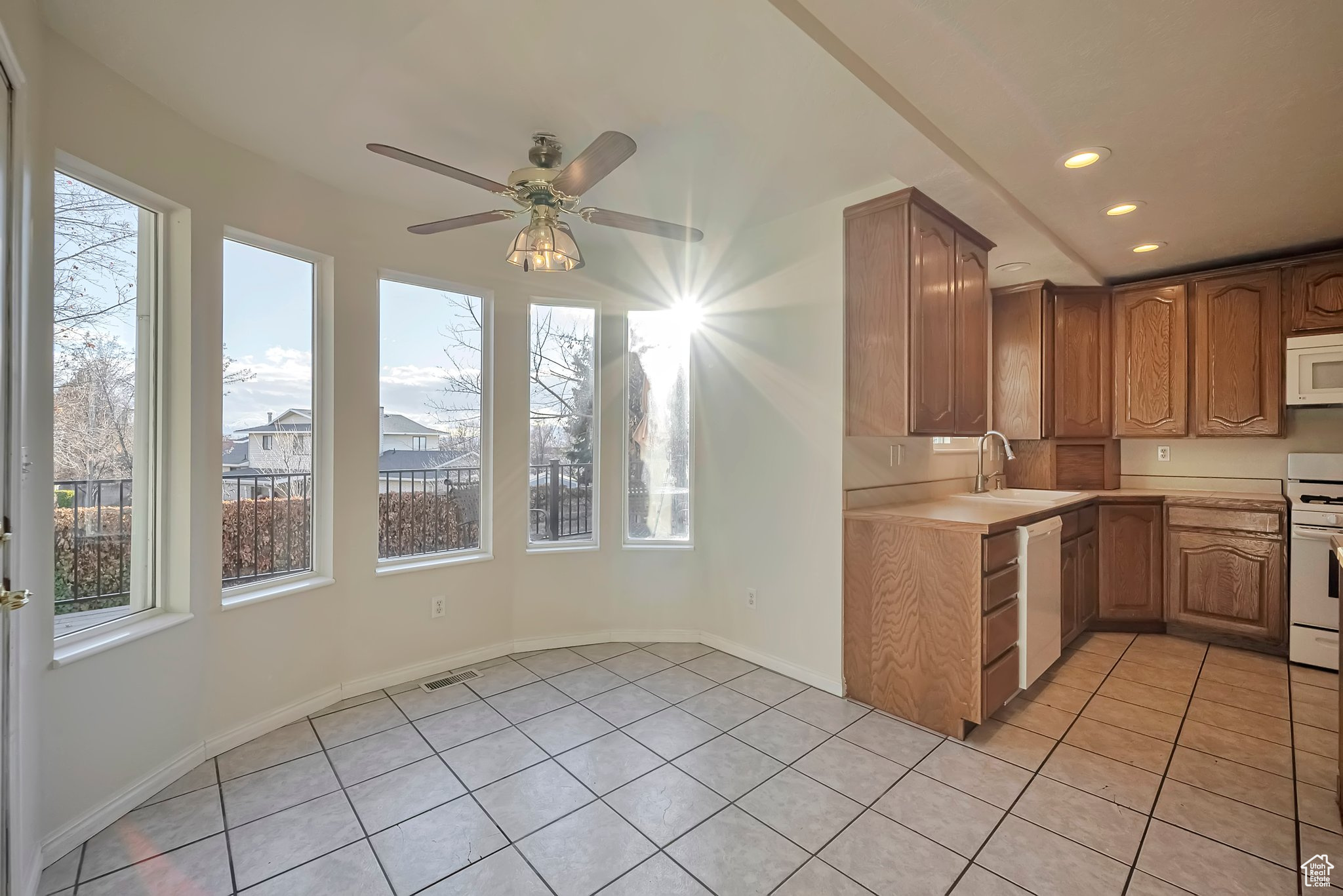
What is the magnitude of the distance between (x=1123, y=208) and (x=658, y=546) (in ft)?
10.1

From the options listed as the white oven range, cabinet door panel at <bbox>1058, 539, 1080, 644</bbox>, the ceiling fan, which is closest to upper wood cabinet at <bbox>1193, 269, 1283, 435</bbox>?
the white oven range

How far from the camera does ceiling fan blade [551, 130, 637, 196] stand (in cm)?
169

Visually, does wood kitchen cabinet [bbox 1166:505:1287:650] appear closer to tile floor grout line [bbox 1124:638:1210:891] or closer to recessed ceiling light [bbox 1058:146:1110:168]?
tile floor grout line [bbox 1124:638:1210:891]

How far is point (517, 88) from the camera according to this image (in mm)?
1978

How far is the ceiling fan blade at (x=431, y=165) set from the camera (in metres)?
1.71

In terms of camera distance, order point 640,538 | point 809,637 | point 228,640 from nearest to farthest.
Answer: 1. point 228,640
2. point 809,637
3. point 640,538

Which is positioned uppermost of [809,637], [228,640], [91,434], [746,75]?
[746,75]

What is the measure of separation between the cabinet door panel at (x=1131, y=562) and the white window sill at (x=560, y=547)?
3407mm

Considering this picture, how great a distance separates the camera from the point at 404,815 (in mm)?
1978

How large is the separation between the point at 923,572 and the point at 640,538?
1750mm

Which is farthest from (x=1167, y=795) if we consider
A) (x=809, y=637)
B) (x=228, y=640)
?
(x=228, y=640)

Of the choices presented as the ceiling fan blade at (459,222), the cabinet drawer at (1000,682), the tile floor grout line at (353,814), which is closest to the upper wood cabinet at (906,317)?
the cabinet drawer at (1000,682)

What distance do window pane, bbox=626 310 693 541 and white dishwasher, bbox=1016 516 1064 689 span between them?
1.86 m

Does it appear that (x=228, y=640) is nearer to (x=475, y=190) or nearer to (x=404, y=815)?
(x=404, y=815)
